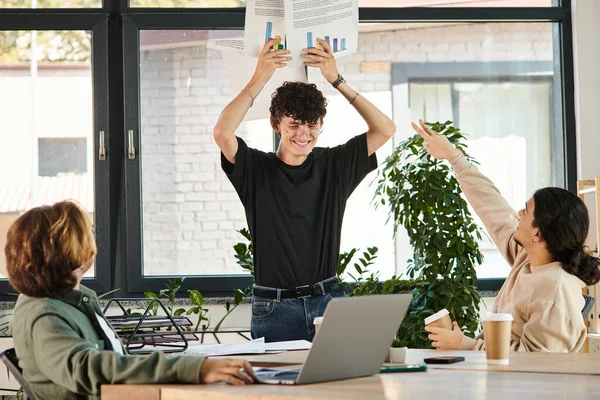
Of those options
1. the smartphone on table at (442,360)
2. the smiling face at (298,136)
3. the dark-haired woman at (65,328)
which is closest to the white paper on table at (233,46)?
the smiling face at (298,136)

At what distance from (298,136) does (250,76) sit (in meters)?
0.42

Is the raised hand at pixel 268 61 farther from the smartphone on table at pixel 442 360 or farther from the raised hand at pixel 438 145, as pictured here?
the smartphone on table at pixel 442 360

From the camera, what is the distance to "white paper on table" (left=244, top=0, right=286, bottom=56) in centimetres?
270

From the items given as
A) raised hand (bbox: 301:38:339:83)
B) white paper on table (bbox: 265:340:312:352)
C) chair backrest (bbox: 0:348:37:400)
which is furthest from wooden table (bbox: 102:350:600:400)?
raised hand (bbox: 301:38:339:83)

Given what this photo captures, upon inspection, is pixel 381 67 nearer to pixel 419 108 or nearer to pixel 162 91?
pixel 419 108

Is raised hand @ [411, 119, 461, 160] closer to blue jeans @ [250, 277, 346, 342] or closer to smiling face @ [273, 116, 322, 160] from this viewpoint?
smiling face @ [273, 116, 322, 160]

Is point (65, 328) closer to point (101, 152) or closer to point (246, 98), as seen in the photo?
point (246, 98)

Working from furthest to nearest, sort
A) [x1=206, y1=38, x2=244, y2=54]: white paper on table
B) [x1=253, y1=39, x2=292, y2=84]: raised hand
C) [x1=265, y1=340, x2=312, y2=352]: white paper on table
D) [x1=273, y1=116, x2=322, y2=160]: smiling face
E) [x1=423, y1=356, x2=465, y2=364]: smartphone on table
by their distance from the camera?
[x1=206, y1=38, x2=244, y2=54]: white paper on table
[x1=253, y1=39, x2=292, y2=84]: raised hand
[x1=273, y1=116, x2=322, y2=160]: smiling face
[x1=265, y1=340, x2=312, y2=352]: white paper on table
[x1=423, y1=356, x2=465, y2=364]: smartphone on table

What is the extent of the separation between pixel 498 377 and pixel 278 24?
1565 mm

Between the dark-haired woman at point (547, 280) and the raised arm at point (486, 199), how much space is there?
69 millimetres

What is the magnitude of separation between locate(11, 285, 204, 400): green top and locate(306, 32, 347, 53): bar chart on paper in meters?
1.35

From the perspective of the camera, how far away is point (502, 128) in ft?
14.9

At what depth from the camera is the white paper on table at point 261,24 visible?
2703 millimetres

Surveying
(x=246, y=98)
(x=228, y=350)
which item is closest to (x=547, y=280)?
(x=228, y=350)
